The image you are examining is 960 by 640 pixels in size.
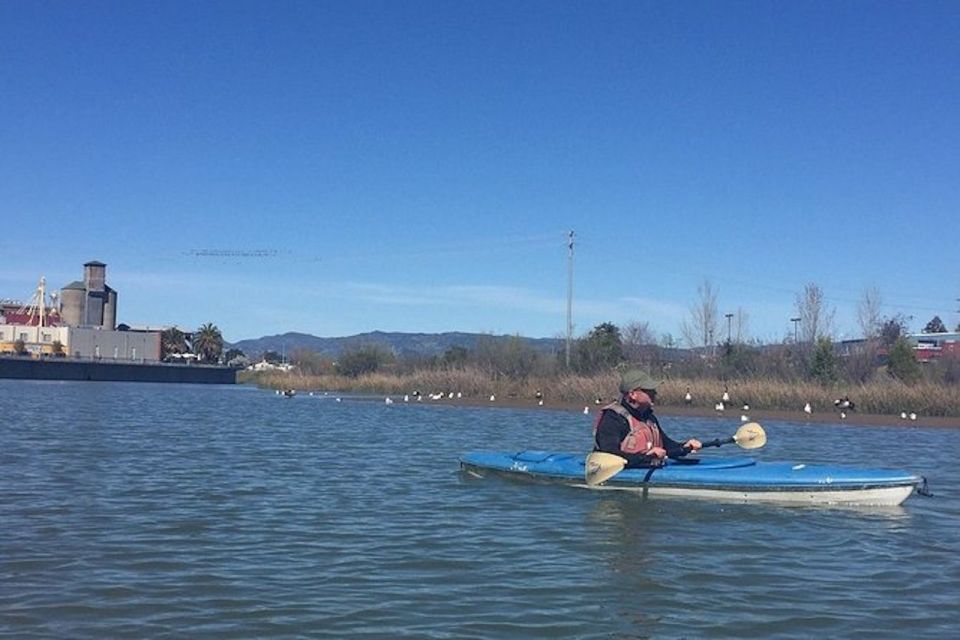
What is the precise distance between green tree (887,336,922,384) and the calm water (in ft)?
80.5

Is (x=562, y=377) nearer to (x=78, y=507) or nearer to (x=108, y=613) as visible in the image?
(x=78, y=507)

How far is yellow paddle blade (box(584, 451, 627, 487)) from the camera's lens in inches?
504

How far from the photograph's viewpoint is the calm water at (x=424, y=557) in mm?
7680

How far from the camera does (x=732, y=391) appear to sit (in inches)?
1614

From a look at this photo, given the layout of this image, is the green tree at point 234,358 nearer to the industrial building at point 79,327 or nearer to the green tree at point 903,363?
the industrial building at point 79,327

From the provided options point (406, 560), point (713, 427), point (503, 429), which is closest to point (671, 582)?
point (406, 560)

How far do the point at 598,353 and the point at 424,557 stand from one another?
4337cm

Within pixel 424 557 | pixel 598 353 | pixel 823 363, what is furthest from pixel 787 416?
pixel 424 557

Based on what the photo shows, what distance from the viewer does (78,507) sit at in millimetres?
12625

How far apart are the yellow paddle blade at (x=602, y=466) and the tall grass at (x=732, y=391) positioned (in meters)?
26.5

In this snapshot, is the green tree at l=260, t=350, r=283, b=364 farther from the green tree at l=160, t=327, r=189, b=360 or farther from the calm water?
the calm water

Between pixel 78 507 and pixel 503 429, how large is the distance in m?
18.8

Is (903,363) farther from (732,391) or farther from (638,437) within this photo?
(638,437)

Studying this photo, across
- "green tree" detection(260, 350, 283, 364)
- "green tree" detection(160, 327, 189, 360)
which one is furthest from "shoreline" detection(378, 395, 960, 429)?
"green tree" detection(260, 350, 283, 364)
